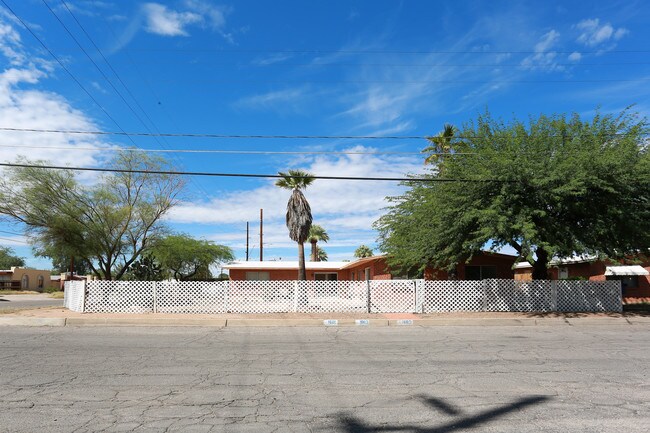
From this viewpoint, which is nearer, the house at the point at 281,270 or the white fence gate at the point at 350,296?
the white fence gate at the point at 350,296

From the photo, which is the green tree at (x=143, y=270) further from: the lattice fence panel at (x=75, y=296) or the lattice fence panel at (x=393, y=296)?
A: the lattice fence panel at (x=393, y=296)

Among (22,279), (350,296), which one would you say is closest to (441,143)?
(350,296)

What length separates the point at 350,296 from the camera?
1761 cm

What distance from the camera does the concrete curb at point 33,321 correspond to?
15.2 metres

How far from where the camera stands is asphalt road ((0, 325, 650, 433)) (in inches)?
199

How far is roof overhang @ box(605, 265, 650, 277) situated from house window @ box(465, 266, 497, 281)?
8.64m

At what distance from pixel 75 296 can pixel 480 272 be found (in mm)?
18626

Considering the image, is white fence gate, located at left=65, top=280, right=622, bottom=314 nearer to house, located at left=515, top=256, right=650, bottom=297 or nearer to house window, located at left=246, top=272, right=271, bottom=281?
house, located at left=515, top=256, right=650, bottom=297

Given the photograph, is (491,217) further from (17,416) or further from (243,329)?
(17,416)

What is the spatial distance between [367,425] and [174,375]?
3.68 m

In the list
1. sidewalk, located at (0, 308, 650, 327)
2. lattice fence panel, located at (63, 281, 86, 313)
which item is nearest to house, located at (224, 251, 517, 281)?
sidewalk, located at (0, 308, 650, 327)

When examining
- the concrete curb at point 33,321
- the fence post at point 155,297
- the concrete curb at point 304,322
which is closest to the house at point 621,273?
the concrete curb at point 304,322

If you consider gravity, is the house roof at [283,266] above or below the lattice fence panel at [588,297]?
above

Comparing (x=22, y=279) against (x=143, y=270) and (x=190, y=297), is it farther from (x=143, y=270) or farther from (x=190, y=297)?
(x=190, y=297)
